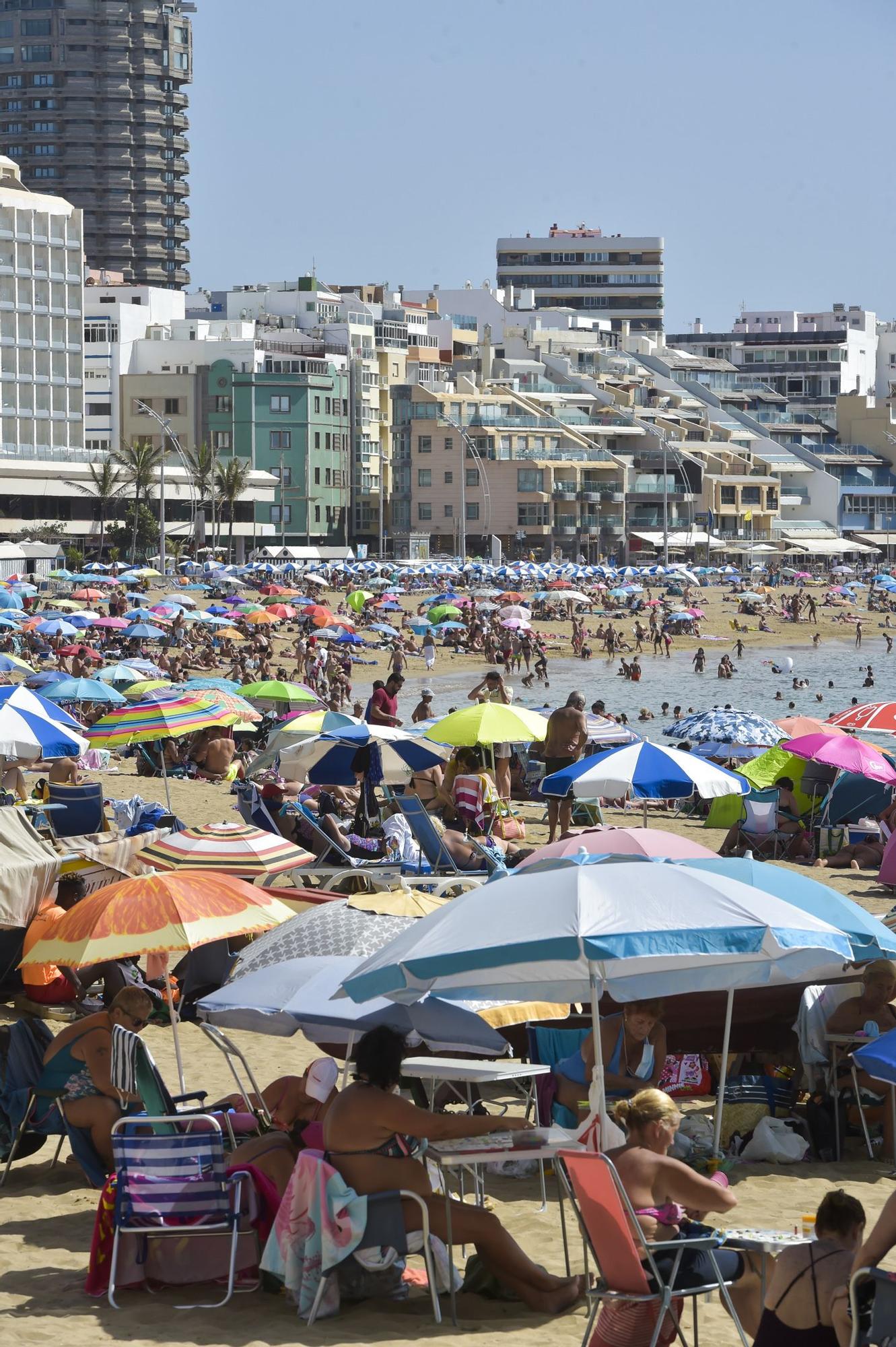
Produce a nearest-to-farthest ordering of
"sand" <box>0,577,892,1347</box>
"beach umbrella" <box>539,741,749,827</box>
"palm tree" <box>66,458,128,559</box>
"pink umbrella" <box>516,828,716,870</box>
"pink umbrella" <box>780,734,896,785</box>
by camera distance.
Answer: "sand" <box>0,577,892,1347</box>
"pink umbrella" <box>516,828,716,870</box>
"beach umbrella" <box>539,741,749,827</box>
"pink umbrella" <box>780,734,896,785</box>
"palm tree" <box>66,458,128,559</box>

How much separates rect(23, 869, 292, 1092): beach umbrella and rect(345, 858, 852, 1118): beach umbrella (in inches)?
40.7

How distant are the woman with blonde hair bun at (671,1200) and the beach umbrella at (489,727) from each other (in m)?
9.86

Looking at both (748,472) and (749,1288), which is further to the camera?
(748,472)

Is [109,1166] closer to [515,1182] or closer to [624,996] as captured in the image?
[515,1182]

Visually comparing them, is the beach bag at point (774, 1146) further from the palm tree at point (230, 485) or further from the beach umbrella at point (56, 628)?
the palm tree at point (230, 485)

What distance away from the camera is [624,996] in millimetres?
7180

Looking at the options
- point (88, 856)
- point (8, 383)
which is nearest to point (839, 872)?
point (88, 856)

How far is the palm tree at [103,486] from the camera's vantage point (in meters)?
88.1

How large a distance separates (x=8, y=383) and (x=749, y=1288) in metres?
95.5

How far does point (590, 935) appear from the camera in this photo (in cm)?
622

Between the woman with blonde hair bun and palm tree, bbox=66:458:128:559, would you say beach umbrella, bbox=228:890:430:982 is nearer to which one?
the woman with blonde hair bun

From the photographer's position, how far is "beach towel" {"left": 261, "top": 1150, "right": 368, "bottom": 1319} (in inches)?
239

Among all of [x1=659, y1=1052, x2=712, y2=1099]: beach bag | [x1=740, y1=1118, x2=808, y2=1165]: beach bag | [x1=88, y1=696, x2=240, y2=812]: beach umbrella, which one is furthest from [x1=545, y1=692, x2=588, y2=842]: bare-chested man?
[x1=740, y1=1118, x2=808, y2=1165]: beach bag

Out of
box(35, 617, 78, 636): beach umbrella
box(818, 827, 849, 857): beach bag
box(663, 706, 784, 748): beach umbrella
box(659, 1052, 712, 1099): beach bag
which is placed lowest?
box(35, 617, 78, 636): beach umbrella
